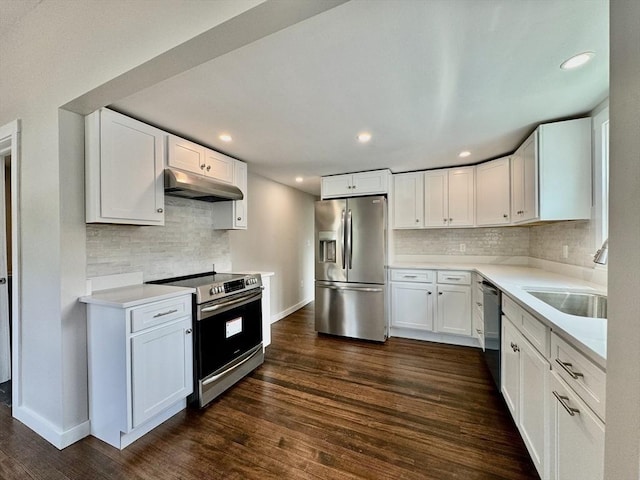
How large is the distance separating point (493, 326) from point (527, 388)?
747 millimetres

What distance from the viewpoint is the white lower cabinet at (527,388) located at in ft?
4.32

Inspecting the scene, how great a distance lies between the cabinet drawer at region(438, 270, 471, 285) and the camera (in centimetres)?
319

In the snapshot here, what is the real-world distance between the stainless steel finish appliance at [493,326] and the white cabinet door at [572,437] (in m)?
0.92

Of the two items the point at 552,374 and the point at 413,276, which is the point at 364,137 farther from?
the point at 552,374

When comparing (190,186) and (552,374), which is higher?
(190,186)

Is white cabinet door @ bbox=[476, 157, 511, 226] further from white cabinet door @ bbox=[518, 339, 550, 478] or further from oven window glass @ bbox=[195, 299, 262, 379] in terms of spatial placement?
oven window glass @ bbox=[195, 299, 262, 379]

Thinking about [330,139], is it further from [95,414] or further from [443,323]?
[95,414]

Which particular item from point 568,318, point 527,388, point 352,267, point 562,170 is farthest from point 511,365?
point 352,267

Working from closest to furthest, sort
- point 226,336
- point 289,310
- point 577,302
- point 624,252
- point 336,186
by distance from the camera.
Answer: point 624,252 < point 577,302 < point 226,336 < point 336,186 < point 289,310

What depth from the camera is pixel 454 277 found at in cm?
326

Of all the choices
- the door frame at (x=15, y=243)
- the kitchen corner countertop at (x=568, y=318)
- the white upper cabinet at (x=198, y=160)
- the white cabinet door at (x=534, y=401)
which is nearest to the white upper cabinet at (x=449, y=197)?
the kitchen corner countertop at (x=568, y=318)

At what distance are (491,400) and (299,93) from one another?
2.75 m

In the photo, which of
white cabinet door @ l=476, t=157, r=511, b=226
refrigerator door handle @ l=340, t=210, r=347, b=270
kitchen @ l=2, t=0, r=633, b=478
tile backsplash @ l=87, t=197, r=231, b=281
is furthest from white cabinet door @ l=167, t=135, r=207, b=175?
white cabinet door @ l=476, t=157, r=511, b=226

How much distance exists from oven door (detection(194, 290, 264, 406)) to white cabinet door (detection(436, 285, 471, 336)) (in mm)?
2185
